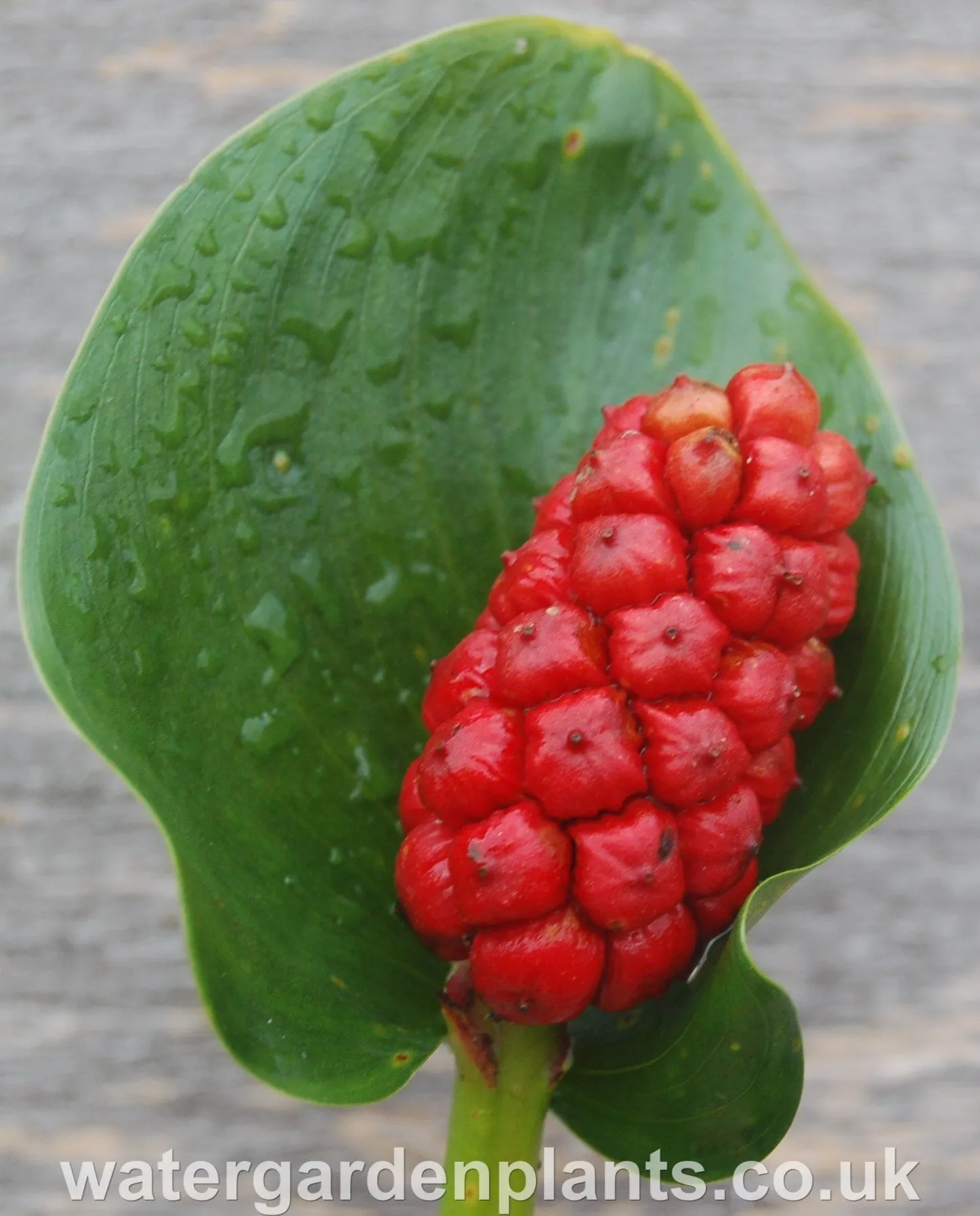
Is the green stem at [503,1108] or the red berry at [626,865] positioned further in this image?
the green stem at [503,1108]

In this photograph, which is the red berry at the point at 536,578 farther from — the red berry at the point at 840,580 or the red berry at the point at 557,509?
the red berry at the point at 840,580

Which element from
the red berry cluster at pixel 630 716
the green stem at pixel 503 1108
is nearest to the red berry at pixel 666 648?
the red berry cluster at pixel 630 716

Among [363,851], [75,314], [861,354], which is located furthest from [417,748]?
[75,314]

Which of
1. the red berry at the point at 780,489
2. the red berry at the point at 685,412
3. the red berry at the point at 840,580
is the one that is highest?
the red berry at the point at 685,412

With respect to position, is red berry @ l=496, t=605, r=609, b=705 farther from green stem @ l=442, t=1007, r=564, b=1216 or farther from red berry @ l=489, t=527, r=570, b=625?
green stem @ l=442, t=1007, r=564, b=1216

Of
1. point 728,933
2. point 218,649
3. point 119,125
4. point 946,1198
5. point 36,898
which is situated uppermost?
point 119,125

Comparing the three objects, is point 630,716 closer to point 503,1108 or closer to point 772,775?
point 772,775

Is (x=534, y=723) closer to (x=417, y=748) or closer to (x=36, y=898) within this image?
(x=417, y=748)
